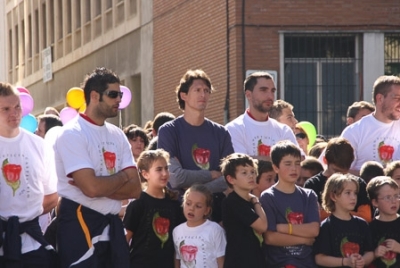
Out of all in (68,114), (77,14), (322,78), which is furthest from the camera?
(77,14)

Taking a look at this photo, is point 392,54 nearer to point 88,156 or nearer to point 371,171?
point 371,171

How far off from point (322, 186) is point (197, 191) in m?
1.49

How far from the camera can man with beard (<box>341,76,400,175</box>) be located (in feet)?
42.9

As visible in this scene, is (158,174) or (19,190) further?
(158,174)

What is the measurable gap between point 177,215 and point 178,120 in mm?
865

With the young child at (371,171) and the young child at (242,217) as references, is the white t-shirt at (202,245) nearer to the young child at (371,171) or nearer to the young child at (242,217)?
the young child at (242,217)

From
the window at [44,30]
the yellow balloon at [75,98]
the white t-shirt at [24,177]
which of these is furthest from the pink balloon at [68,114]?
the window at [44,30]

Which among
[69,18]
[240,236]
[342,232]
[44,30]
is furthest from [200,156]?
[44,30]

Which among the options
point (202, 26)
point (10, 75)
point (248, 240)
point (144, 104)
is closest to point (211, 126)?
point (248, 240)

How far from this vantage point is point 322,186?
41.2 feet

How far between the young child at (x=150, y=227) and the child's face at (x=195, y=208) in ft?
0.78

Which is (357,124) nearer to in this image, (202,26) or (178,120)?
(178,120)

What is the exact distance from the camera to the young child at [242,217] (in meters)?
11.5

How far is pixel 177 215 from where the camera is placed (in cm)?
1202
